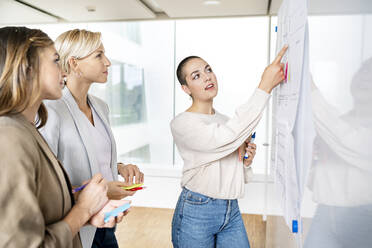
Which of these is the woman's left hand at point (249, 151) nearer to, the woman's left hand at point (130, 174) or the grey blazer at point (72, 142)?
the woman's left hand at point (130, 174)

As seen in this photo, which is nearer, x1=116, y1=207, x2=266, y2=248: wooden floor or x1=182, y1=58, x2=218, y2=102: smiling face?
x1=182, y1=58, x2=218, y2=102: smiling face

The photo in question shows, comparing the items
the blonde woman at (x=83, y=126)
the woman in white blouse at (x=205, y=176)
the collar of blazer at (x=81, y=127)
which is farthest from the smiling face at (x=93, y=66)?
the woman in white blouse at (x=205, y=176)

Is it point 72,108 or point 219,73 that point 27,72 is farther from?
point 219,73

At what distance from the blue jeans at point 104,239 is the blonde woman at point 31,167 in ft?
1.87

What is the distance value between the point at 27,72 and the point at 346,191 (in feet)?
2.67

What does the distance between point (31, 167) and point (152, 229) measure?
9.50 feet

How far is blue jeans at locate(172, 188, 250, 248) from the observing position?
64.1 inches

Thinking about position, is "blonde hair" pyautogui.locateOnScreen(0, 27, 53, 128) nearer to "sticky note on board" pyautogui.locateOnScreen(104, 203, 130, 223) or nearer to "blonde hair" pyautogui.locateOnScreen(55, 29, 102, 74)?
"sticky note on board" pyautogui.locateOnScreen(104, 203, 130, 223)

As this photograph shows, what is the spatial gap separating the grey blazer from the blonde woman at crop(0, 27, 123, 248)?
1.36 feet

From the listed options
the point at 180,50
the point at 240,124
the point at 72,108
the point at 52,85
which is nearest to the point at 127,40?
the point at 180,50

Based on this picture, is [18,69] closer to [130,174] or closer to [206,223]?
[130,174]

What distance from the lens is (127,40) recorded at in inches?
161

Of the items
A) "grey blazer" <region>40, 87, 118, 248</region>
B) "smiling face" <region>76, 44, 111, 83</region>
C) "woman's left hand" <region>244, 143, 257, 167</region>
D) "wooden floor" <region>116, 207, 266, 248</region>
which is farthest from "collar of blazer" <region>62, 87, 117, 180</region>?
"wooden floor" <region>116, 207, 266, 248</region>

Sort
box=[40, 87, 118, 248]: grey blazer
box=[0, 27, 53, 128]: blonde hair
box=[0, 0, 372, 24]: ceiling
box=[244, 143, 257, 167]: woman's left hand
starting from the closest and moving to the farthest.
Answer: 1. box=[0, 27, 53, 128]: blonde hair
2. box=[40, 87, 118, 248]: grey blazer
3. box=[244, 143, 257, 167]: woman's left hand
4. box=[0, 0, 372, 24]: ceiling
